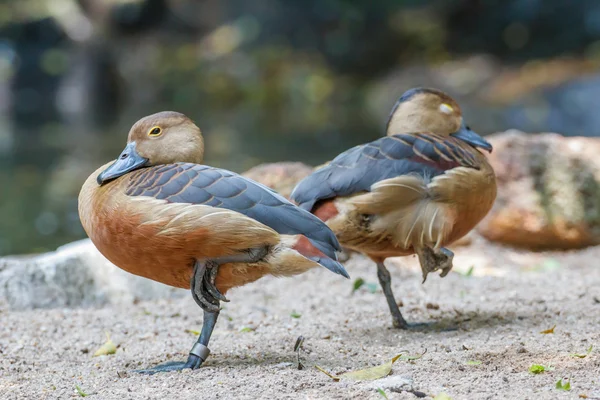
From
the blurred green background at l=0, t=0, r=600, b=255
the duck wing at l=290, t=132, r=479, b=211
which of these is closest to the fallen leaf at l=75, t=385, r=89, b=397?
the duck wing at l=290, t=132, r=479, b=211

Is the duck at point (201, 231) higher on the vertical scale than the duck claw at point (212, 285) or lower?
higher

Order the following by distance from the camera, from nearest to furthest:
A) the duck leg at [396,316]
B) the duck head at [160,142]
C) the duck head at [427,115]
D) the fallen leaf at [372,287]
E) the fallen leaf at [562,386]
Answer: the fallen leaf at [562,386] → the duck head at [160,142] → the duck leg at [396,316] → the duck head at [427,115] → the fallen leaf at [372,287]

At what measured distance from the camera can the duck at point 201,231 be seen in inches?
131

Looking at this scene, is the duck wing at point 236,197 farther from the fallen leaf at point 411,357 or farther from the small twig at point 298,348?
the fallen leaf at point 411,357

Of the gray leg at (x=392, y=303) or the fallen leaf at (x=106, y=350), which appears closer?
the fallen leaf at (x=106, y=350)

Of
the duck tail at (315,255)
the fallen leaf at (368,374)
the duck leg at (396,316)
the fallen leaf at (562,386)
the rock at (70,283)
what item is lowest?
the rock at (70,283)

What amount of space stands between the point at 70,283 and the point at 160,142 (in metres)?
1.94

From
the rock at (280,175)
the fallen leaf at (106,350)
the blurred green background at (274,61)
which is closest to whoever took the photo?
the fallen leaf at (106,350)

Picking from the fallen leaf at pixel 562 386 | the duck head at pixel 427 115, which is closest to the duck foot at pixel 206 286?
the fallen leaf at pixel 562 386

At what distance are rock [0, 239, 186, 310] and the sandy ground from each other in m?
0.19

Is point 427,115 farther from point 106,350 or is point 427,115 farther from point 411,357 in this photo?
point 106,350

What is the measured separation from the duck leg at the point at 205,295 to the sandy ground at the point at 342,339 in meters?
0.09

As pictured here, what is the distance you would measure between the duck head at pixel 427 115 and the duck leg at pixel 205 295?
1707 millimetres

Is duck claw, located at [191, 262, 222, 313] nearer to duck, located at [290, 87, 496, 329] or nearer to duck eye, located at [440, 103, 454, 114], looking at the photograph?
duck, located at [290, 87, 496, 329]
